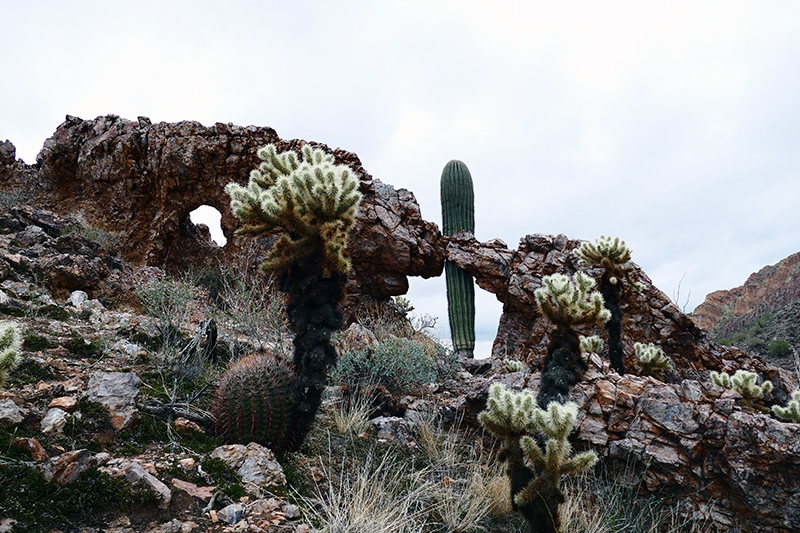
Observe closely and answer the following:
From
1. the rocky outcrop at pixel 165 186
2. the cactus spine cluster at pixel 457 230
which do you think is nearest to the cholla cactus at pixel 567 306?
the rocky outcrop at pixel 165 186

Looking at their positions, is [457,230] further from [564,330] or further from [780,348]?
[780,348]

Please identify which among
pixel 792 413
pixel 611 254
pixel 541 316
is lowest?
pixel 792 413

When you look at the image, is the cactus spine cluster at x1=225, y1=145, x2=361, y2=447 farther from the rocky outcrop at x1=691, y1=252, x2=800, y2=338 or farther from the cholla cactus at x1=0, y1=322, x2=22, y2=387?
the rocky outcrop at x1=691, y1=252, x2=800, y2=338

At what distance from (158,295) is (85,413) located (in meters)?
2.76

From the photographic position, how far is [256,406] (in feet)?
12.1

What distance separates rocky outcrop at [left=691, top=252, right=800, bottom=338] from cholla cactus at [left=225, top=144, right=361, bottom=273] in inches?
959

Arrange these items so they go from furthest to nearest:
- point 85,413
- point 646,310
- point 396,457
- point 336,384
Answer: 1. point 646,310
2. point 336,384
3. point 396,457
4. point 85,413

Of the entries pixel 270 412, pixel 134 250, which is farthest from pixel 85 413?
pixel 134 250

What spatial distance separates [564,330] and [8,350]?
495 cm

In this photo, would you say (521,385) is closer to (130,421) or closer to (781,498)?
(781,498)

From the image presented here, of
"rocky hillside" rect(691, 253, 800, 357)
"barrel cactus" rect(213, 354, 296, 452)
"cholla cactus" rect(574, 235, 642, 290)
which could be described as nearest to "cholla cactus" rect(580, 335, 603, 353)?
"cholla cactus" rect(574, 235, 642, 290)

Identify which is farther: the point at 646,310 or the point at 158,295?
the point at 646,310

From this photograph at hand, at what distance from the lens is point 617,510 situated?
12.8ft

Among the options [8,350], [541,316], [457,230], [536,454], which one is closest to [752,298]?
[541,316]
